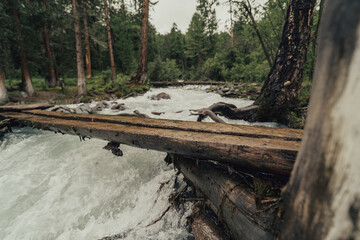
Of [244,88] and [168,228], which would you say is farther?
[244,88]

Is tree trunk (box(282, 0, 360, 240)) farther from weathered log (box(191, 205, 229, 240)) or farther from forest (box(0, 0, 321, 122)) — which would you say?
forest (box(0, 0, 321, 122))

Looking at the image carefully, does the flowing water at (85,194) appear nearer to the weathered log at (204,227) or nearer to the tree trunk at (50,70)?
the weathered log at (204,227)

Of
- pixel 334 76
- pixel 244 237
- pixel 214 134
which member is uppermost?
pixel 334 76

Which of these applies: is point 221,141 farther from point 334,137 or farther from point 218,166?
point 334,137

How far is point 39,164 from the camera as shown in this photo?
9.48ft

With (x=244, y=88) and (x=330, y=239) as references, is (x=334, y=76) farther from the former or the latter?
(x=244, y=88)

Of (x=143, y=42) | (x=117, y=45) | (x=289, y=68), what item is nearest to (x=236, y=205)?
(x=289, y=68)

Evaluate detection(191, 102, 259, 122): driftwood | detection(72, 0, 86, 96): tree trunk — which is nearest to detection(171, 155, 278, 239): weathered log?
detection(191, 102, 259, 122): driftwood

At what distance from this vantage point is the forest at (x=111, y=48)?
8461 mm

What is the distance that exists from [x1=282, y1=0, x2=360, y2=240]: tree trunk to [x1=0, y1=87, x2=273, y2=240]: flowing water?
140 centimetres

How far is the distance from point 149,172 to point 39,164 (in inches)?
82.0

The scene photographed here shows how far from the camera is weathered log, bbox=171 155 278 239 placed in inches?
39.1

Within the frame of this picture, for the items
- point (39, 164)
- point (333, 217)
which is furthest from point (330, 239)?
point (39, 164)

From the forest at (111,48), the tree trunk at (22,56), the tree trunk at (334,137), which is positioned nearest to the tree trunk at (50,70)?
the forest at (111,48)
